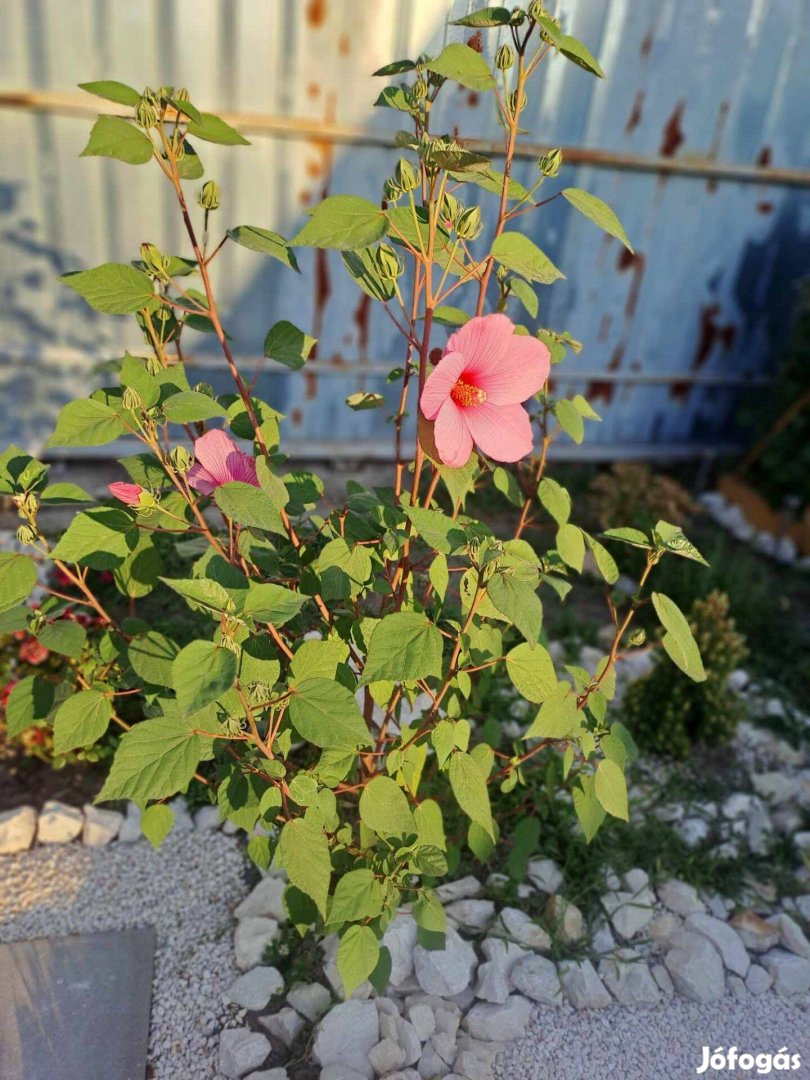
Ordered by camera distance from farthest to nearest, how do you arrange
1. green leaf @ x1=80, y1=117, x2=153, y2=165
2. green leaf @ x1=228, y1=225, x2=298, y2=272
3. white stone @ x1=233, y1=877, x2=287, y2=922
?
white stone @ x1=233, y1=877, x2=287, y2=922
green leaf @ x1=228, y1=225, x2=298, y2=272
green leaf @ x1=80, y1=117, x2=153, y2=165

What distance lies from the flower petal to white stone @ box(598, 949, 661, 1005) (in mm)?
1358

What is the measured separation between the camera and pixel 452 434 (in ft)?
3.70

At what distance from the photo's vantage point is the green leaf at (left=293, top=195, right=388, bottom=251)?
1.01 m

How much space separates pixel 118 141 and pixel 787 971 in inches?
82.7

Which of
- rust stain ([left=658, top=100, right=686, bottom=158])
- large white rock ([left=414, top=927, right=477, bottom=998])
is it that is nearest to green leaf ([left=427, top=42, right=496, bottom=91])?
large white rock ([left=414, top=927, right=477, bottom=998])

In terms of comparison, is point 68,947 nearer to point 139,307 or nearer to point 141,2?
point 139,307

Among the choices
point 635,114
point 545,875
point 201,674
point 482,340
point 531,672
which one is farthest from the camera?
point 635,114

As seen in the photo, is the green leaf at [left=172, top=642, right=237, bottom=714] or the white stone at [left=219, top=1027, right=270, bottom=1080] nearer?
the green leaf at [left=172, top=642, right=237, bottom=714]

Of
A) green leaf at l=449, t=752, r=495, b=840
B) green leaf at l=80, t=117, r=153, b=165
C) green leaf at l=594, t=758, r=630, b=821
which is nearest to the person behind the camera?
green leaf at l=80, t=117, r=153, b=165

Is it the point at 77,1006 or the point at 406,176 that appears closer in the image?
the point at 406,176

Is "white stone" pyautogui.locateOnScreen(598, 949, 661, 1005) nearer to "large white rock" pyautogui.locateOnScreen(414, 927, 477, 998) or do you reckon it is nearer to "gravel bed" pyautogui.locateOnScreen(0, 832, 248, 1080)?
"large white rock" pyautogui.locateOnScreen(414, 927, 477, 998)

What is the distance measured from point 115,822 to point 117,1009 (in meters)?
0.49

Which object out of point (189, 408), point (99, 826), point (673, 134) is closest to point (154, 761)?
point (189, 408)

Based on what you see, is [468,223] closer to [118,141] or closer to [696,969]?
[118,141]
